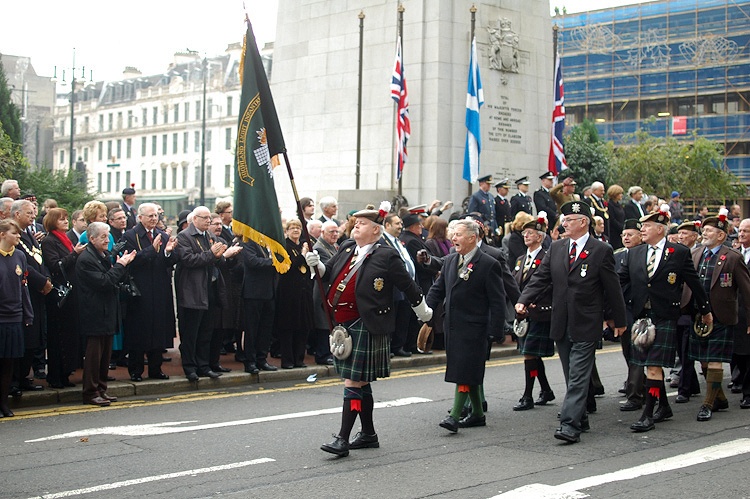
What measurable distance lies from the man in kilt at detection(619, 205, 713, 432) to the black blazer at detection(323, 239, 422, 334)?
100 inches

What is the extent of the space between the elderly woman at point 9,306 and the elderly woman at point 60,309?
1.14 meters

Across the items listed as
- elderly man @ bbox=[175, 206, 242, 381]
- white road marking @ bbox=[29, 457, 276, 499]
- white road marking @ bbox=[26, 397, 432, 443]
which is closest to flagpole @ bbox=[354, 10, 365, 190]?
elderly man @ bbox=[175, 206, 242, 381]

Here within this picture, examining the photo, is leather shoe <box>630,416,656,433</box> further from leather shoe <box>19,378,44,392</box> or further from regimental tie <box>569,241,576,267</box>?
leather shoe <box>19,378,44,392</box>

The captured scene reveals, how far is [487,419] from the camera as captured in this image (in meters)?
10.1

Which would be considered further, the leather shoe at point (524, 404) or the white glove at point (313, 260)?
the leather shoe at point (524, 404)

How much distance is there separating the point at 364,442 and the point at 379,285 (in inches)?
52.3

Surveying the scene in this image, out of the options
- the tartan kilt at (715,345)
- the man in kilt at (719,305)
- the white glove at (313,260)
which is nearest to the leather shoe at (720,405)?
the man in kilt at (719,305)

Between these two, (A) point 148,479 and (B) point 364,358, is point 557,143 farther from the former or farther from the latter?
(A) point 148,479

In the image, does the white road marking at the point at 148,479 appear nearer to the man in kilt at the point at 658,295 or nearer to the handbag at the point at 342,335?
the handbag at the point at 342,335

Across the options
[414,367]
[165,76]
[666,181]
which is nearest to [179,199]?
[165,76]

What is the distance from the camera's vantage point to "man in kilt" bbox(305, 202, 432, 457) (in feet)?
27.0

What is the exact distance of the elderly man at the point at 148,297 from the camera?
11.8 meters

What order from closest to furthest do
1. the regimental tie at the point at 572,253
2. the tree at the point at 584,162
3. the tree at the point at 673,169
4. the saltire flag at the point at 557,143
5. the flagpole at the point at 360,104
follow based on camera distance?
1. the regimental tie at the point at 572,253
2. the flagpole at the point at 360,104
3. the saltire flag at the point at 557,143
4. the tree at the point at 584,162
5. the tree at the point at 673,169

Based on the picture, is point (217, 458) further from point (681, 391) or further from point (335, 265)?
point (681, 391)
